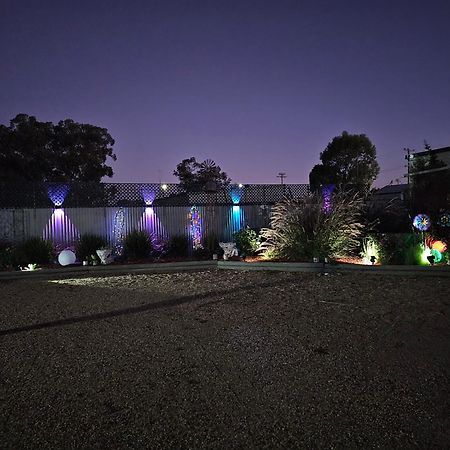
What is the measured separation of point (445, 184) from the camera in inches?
542

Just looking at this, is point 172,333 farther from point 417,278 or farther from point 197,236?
point 197,236

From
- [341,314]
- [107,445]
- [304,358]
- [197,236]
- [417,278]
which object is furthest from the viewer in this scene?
[197,236]

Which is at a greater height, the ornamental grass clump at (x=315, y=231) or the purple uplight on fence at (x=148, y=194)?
the purple uplight on fence at (x=148, y=194)

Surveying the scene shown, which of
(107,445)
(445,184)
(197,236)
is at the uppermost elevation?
(445,184)

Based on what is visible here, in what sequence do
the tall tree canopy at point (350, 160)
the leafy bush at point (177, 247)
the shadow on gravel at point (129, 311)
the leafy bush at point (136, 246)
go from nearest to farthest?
the shadow on gravel at point (129, 311) < the leafy bush at point (136, 246) < the leafy bush at point (177, 247) < the tall tree canopy at point (350, 160)

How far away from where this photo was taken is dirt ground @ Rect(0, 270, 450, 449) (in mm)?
Result: 2549

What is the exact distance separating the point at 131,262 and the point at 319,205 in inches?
194

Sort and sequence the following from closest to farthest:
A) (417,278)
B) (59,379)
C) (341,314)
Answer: (59,379) < (341,314) < (417,278)

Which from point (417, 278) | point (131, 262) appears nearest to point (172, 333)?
point (417, 278)

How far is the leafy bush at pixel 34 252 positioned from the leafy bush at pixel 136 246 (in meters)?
1.87

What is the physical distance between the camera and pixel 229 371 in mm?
3561

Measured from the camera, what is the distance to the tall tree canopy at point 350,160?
31.2 meters

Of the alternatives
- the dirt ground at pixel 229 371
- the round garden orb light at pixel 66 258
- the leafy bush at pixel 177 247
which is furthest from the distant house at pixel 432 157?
the round garden orb light at pixel 66 258

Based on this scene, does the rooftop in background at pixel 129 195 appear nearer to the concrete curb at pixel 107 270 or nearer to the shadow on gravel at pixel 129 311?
the concrete curb at pixel 107 270
